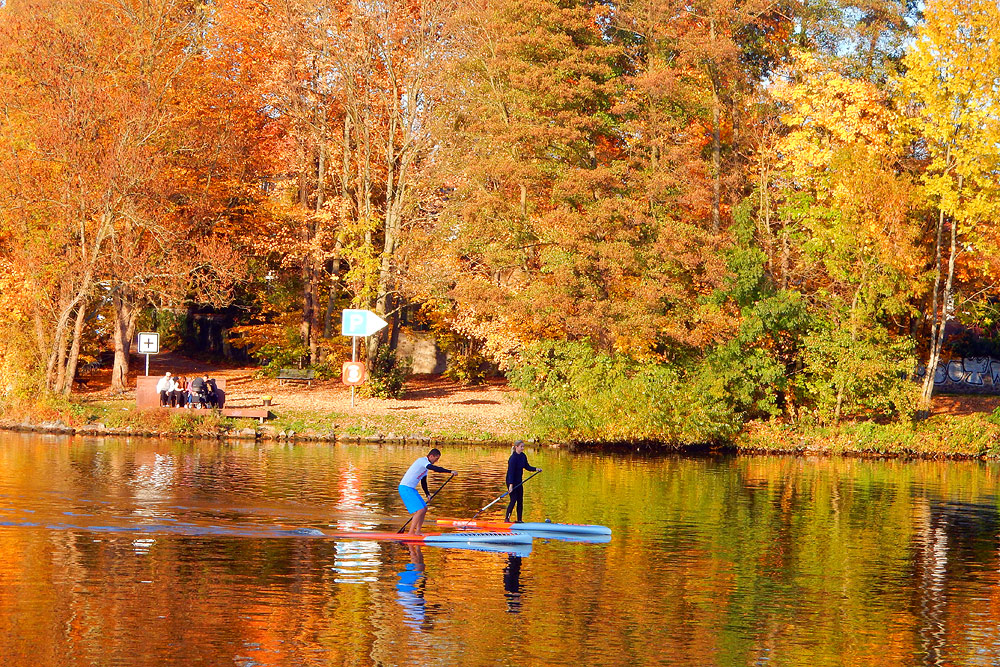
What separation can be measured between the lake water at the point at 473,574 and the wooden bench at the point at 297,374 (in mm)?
19518

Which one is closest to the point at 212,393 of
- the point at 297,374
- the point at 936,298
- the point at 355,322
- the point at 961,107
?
the point at 355,322

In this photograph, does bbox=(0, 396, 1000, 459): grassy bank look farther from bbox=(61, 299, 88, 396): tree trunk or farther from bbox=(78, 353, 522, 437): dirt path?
bbox=(61, 299, 88, 396): tree trunk

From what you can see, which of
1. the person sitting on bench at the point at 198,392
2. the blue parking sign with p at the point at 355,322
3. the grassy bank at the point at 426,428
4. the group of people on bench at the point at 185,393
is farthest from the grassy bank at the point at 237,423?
the blue parking sign with p at the point at 355,322

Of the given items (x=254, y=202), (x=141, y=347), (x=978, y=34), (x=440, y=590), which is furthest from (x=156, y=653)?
(x=254, y=202)

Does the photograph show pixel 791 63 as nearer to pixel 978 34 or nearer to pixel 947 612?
pixel 978 34

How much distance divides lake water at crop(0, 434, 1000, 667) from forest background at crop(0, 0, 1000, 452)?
13052mm

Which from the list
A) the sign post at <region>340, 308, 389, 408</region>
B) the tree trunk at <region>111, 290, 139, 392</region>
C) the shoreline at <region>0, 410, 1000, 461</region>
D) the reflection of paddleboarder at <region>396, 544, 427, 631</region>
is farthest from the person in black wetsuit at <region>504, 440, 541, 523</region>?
the tree trunk at <region>111, 290, 139, 392</region>

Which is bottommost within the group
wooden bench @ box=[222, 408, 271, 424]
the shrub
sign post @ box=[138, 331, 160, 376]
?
wooden bench @ box=[222, 408, 271, 424]

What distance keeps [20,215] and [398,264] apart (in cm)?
1523

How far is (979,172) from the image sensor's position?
155ft

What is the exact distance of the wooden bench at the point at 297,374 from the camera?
53969 mm

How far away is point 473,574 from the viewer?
19797 millimetres

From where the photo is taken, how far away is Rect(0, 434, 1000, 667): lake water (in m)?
14.9

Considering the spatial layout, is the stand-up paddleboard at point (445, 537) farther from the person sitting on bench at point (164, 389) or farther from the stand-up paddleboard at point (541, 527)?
the person sitting on bench at point (164, 389)
